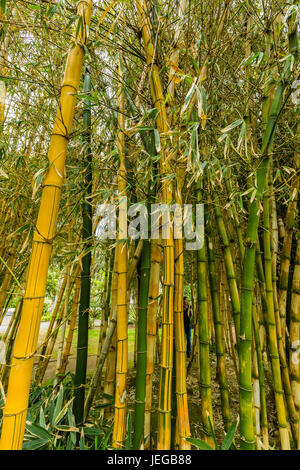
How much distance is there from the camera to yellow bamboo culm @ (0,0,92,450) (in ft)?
2.93

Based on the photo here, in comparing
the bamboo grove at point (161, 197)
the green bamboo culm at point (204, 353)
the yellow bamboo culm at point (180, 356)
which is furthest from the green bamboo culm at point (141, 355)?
the green bamboo culm at point (204, 353)

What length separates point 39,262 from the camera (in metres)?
0.96

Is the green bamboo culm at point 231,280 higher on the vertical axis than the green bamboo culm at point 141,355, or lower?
higher

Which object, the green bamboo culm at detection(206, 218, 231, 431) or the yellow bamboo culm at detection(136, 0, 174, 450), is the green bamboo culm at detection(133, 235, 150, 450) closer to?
the yellow bamboo culm at detection(136, 0, 174, 450)

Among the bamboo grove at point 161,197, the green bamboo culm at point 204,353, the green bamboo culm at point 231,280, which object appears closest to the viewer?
the bamboo grove at point 161,197

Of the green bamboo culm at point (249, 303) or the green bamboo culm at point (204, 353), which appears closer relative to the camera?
the green bamboo culm at point (249, 303)

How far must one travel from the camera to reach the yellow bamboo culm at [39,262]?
892 millimetres

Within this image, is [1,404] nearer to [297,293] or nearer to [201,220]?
[201,220]

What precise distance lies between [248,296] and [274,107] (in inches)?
35.1

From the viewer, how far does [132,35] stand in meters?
1.67

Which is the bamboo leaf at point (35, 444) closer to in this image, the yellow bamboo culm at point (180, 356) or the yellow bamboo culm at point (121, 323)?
the yellow bamboo culm at point (121, 323)

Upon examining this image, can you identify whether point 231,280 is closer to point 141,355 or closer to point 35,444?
point 141,355

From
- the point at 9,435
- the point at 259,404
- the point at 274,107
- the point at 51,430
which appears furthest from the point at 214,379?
the point at 274,107

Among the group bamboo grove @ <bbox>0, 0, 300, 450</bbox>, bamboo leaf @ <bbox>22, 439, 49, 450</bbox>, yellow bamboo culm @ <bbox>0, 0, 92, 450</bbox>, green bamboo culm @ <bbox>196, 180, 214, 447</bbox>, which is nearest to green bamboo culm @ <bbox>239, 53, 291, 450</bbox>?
bamboo grove @ <bbox>0, 0, 300, 450</bbox>
